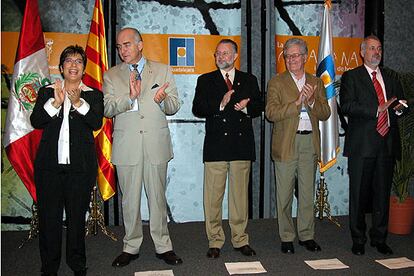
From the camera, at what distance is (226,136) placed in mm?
3291

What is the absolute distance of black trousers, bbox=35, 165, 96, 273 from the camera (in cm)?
276

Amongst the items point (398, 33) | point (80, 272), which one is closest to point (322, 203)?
point (398, 33)

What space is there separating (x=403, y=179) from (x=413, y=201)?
0.30 m

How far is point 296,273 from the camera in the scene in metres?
3.05

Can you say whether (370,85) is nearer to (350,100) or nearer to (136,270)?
(350,100)

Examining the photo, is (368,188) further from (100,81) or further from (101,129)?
(100,81)

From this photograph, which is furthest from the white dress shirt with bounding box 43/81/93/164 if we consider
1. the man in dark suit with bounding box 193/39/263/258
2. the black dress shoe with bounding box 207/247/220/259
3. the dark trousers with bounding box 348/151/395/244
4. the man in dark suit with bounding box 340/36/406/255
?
the dark trousers with bounding box 348/151/395/244

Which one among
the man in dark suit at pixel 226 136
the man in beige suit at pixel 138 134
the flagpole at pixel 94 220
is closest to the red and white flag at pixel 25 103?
the flagpole at pixel 94 220

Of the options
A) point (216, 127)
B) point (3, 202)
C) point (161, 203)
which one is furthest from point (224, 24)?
point (3, 202)

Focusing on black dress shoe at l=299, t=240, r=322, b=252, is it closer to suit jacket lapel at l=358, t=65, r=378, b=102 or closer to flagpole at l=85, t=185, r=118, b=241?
suit jacket lapel at l=358, t=65, r=378, b=102

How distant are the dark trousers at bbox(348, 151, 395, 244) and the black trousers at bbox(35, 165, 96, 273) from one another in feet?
6.78

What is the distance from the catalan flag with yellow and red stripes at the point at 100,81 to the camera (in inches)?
158

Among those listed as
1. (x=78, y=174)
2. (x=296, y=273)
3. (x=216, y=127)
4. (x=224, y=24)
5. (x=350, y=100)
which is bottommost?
(x=296, y=273)

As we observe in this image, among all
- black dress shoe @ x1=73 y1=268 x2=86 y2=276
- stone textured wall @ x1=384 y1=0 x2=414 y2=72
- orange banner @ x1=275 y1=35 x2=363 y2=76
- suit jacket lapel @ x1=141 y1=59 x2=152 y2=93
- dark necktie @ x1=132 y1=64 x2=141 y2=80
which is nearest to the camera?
black dress shoe @ x1=73 y1=268 x2=86 y2=276
